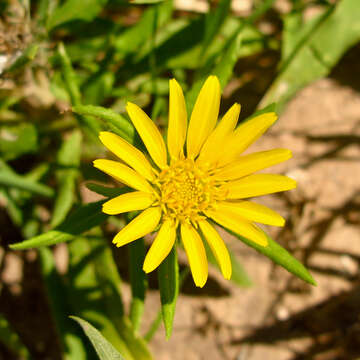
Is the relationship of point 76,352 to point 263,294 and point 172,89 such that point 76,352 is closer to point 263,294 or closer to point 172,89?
point 263,294

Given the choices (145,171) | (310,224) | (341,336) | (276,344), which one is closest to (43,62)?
(145,171)

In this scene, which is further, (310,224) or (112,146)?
(310,224)

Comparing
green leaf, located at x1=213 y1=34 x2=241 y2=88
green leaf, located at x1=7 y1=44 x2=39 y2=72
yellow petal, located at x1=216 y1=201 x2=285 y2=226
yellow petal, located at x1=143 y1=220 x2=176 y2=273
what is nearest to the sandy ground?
green leaf, located at x1=213 y1=34 x2=241 y2=88

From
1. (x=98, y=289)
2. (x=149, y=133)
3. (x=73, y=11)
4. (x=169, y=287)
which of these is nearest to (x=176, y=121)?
(x=149, y=133)

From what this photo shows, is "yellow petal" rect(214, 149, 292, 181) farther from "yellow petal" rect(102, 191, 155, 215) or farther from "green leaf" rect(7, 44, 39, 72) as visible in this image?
"green leaf" rect(7, 44, 39, 72)

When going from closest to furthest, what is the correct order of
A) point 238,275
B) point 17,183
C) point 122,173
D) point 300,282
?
1. point 122,173
2. point 17,183
3. point 238,275
4. point 300,282

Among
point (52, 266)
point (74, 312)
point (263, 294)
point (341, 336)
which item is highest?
point (52, 266)

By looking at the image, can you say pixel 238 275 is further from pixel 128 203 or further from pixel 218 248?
pixel 128 203
